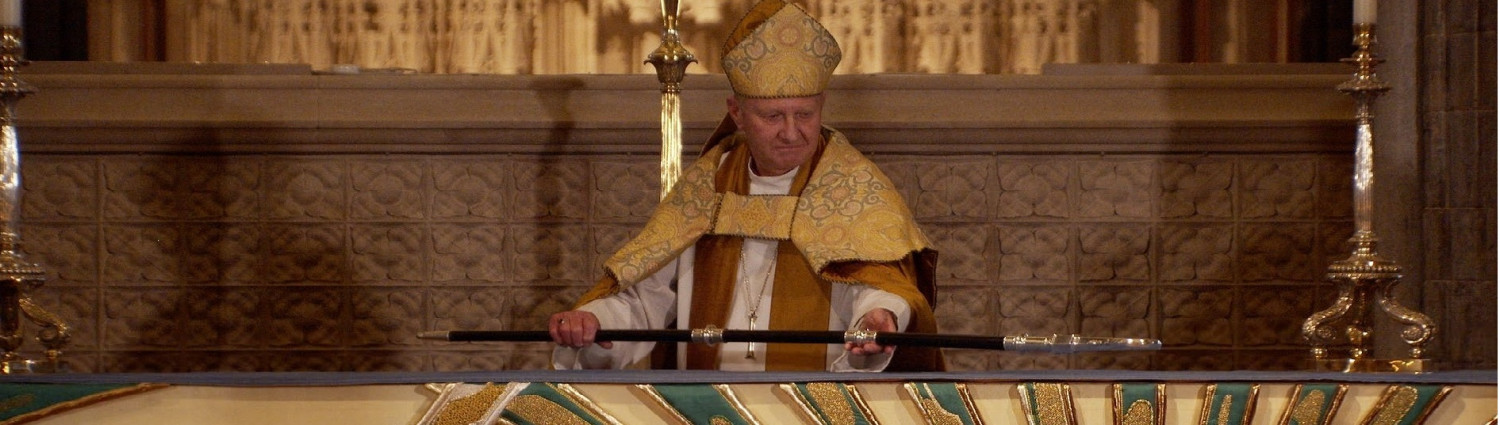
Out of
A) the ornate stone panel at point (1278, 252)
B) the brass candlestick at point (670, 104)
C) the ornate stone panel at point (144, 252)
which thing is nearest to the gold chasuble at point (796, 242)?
the brass candlestick at point (670, 104)

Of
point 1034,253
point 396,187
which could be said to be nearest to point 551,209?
point 396,187

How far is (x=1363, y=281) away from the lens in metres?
3.59

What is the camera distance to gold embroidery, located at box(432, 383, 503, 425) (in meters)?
2.66

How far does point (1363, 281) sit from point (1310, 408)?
3.33 feet

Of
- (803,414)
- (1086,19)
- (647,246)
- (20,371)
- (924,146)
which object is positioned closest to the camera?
(803,414)

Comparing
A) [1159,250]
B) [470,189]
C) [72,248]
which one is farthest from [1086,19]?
[72,248]

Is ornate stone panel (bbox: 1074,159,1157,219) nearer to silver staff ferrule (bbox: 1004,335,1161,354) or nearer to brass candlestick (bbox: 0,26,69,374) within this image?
silver staff ferrule (bbox: 1004,335,1161,354)

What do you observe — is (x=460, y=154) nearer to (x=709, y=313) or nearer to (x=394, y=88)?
(x=394, y=88)

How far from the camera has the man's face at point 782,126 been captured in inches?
156

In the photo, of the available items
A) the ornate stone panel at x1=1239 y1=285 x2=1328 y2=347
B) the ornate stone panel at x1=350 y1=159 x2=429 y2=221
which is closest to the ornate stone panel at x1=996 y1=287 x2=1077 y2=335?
the ornate stone panel at x1=1239 y1=285 x2=1328 y2=347

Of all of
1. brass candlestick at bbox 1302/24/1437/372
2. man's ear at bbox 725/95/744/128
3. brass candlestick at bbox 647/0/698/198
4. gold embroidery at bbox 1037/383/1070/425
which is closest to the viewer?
gold embroidery at bbox 1037/383/1070/425

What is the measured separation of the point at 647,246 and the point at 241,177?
→ 1.79m

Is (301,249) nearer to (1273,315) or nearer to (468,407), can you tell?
(468,407)

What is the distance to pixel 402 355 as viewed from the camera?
5.29 meters
